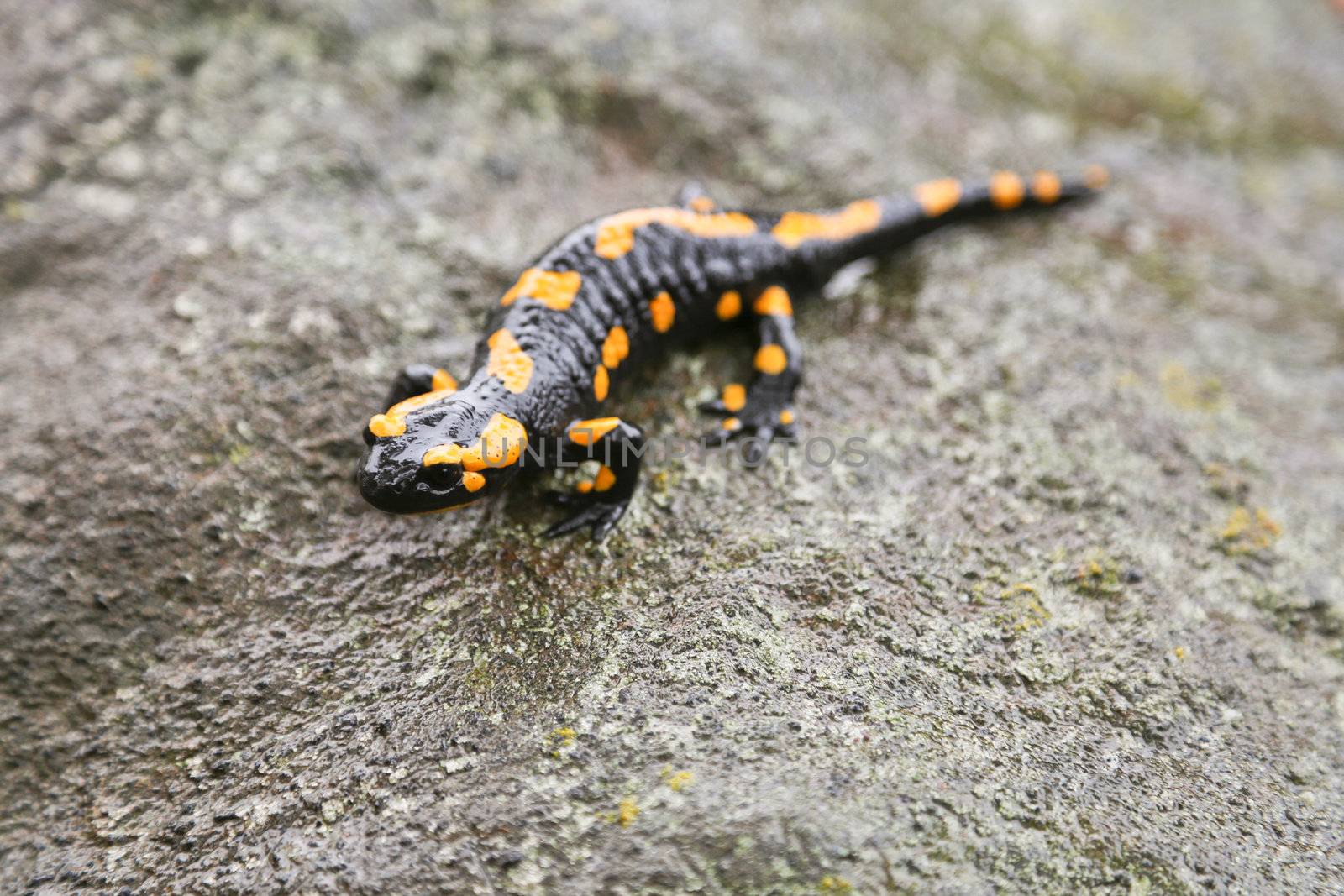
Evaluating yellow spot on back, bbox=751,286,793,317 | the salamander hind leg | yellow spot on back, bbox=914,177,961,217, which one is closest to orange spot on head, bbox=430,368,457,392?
the salamander hind leg

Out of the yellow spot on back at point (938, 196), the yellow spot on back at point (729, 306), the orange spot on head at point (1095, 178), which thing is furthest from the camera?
the orange spot on head at point (1095, 178)

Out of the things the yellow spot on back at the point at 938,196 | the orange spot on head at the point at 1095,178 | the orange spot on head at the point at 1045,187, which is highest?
the orange spot on head at the point at 1095,178

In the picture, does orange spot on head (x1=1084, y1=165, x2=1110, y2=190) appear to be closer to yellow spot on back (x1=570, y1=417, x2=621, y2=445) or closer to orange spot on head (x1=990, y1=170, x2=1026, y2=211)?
orange spot on head (x1=990, y1=170, x2=1026, y2=211)

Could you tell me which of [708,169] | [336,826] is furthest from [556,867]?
[708,169]

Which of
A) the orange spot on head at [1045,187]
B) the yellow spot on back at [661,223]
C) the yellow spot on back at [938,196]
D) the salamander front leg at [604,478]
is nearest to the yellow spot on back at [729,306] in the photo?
the yellow spot on back at [661,223]

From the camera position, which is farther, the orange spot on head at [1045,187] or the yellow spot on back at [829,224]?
the orange spot on head at [1045,187]

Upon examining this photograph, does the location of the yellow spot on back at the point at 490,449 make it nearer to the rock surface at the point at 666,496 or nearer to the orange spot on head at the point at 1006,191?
the rock surface at the point at 666,496
